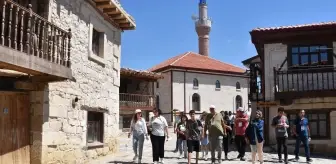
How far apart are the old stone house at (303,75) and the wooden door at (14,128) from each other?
31.5 feet

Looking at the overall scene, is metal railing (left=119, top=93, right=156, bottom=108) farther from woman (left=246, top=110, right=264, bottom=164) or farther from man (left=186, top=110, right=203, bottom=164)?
woman (left=246, top=110, right=264, bottom=164)

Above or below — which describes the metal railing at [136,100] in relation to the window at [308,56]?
below

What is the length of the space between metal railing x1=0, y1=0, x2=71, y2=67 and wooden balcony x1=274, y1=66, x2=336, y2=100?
9.01 meters

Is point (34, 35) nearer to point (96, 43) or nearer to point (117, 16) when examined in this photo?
point (96, 43)

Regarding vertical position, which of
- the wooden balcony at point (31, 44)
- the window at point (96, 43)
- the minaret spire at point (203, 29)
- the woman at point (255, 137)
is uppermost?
the minaret spire at point (203, 29)

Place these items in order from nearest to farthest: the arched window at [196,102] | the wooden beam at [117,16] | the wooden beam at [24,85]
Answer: the wooden beam at [24,85] → the wooden beam at [117,16] → the arched window at [196,102]

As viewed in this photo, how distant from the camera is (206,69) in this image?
38.9 metres

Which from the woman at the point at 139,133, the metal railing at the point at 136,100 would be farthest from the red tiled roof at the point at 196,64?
the woman at the point at 139,133

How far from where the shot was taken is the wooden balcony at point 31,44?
668cm

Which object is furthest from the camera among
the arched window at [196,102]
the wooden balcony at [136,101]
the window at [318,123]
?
the arched window at [196,102]

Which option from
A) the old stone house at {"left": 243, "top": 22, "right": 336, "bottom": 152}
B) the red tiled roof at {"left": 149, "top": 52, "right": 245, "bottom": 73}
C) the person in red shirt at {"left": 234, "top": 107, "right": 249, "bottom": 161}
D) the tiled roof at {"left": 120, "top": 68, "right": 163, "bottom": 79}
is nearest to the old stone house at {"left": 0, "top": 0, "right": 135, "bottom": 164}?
the person in red shirt at {"left": 234, "top": 107, "right": 249, "bottom": 161}

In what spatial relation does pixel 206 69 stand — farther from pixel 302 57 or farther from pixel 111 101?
pixel 111 101

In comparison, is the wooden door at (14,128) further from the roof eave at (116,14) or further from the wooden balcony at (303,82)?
the wooden balcony at (303,82)

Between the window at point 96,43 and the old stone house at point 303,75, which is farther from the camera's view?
the old stone house at point 303,75
